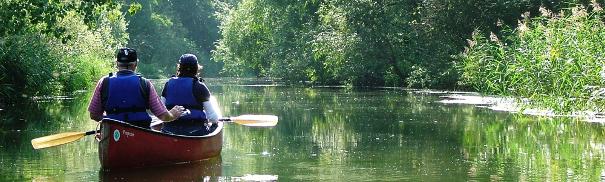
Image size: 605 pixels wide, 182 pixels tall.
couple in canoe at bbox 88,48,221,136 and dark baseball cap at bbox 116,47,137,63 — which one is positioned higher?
dark baseball cap at bbox 116,47,137,63

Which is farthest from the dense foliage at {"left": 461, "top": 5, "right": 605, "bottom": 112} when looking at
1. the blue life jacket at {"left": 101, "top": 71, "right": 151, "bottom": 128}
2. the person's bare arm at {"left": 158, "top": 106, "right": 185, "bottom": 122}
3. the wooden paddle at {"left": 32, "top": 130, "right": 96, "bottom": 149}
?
the wooden paddle at {"left": 32, "top": 130, "right": 96, "bottom": 149}

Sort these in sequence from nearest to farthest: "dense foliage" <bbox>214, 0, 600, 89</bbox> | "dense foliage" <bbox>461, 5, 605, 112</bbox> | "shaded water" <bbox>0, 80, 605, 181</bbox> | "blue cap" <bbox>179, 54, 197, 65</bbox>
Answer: "shaded water" <bbox>0, 80, 605, 181</bbox> → "blue cap" <bbox>179, 54, 197, 65</bbox> → "dense foliage" <bbox>461, 5, 605, 112</bbox> → "dense foliage" <bbox>214, 0, 600, 89</bbox>

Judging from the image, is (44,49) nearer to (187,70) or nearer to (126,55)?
(187,70)

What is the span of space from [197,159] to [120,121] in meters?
1.73

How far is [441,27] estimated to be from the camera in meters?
33.8

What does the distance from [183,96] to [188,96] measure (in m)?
0.05

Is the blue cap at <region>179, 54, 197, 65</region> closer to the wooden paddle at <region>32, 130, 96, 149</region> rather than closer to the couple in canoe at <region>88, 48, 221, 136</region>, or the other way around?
the couple in canoe at <region>88, 48, 221, 136</region>

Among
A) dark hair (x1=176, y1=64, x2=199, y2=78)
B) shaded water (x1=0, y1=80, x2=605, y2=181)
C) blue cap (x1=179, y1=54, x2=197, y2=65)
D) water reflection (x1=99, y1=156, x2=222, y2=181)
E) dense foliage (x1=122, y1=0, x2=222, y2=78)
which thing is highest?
dense foliage (x1=122, y1=0, x2=222, y2=78)

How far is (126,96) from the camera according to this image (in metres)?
10.2

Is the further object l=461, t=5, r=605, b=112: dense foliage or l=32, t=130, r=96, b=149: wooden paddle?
l=461, t=5, r=605, b=112: dense foliage

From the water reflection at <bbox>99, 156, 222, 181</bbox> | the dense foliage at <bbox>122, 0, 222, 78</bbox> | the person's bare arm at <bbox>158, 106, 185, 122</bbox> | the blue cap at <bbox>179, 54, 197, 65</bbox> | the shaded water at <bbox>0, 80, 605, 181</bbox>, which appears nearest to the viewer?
the water reflection at <bbox>99, 156, 222, 181</bbox>

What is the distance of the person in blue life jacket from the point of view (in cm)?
1142

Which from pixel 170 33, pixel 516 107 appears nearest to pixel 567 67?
pixel 516 107

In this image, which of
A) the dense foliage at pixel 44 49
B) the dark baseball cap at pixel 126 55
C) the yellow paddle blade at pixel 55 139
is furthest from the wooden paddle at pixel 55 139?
the dense foliage at pixel 44 49
